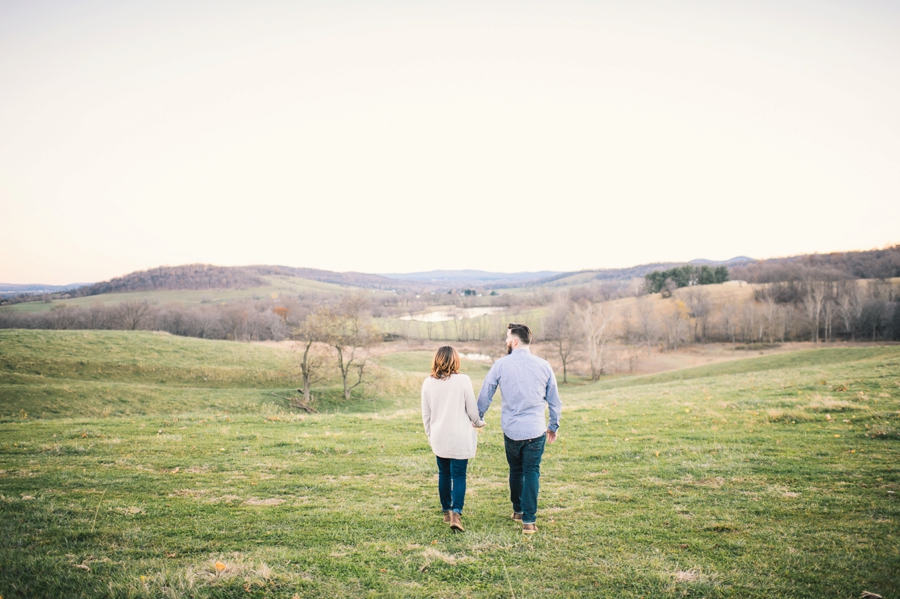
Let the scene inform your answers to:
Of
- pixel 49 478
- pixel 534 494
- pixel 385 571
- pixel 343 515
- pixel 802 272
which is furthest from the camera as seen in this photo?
pixel 802 272

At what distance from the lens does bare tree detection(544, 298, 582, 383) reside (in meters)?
60.1

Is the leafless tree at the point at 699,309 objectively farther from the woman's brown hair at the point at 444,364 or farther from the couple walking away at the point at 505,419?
the woman's brown hair at the point at 444,364

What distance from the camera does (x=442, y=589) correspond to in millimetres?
4707

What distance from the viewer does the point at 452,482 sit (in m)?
6.62

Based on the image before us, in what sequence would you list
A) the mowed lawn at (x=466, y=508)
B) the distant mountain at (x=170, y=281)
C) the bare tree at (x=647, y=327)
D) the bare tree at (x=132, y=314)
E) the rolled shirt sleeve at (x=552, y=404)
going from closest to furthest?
the mowed lawn at (x=466, y=508) < the rolled shirt sleeve at (x=552, y=404) < the bare tree at (x=132, y=314) < the bare tree at (x=647, y=327) < the distant mountain at (x=170, y=281)

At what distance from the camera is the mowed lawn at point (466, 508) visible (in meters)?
4.76

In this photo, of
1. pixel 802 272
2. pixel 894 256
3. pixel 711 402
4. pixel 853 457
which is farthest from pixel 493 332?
pixel 894 256

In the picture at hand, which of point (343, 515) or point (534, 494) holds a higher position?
point (534, 494)

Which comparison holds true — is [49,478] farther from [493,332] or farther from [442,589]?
[493,332]

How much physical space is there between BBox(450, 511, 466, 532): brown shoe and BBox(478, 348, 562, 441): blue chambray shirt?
145 centimetres

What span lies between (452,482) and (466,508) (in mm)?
953

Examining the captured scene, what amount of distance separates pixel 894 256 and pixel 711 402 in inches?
5698

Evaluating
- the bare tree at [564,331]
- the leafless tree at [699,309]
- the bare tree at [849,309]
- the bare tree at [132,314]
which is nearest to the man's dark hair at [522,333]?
the bare tree at [564,331]

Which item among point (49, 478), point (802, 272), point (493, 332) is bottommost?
point (493, 332)
